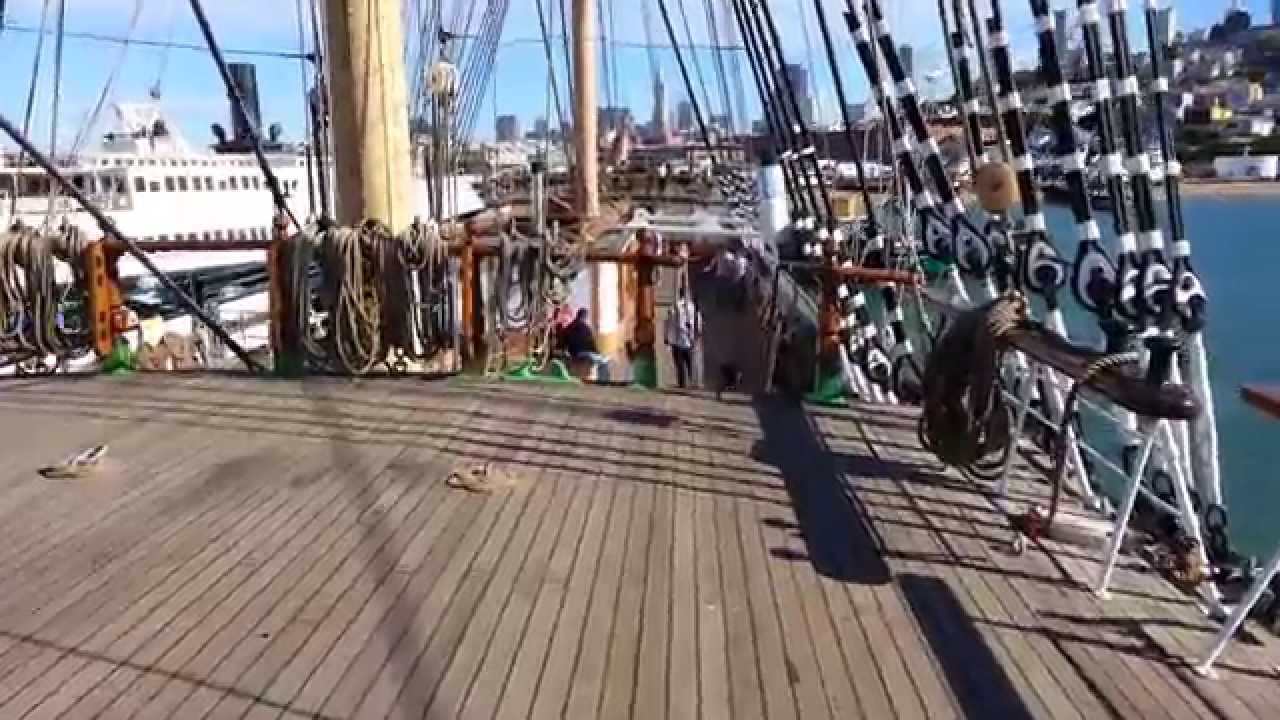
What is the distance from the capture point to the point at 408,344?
725 cm

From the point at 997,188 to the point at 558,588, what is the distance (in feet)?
9.65

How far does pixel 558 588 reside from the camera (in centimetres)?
379

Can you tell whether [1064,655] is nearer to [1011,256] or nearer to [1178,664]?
[1178,664]

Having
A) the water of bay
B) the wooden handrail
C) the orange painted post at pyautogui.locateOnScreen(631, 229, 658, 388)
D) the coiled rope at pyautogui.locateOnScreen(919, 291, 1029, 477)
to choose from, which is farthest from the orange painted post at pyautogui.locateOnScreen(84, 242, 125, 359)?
the water of bay

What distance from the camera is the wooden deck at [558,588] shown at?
305 cm

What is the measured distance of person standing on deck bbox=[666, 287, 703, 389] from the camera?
11016mm

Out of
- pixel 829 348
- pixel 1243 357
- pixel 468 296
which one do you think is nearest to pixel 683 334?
pixel 468 296

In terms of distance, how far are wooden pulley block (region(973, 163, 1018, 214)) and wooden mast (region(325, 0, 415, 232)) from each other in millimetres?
3882

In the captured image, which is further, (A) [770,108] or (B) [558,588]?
(A) [770,108]

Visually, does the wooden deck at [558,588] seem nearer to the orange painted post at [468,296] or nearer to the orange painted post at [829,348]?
the orange painted post at [829,348]

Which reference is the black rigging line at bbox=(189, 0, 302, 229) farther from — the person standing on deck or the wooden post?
the wooden post

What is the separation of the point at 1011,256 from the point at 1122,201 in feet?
3.31

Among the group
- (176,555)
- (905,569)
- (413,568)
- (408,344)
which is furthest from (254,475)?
(905,569)

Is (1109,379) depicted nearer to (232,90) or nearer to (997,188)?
(997,188)
